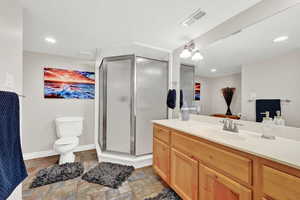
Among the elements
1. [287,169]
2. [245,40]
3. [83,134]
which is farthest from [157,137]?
[83,134]

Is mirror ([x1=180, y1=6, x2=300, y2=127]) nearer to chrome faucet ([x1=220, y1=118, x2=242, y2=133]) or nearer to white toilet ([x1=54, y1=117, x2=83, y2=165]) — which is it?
chrome faucet ([x1=220, y1=118, x2=242, y2=133])

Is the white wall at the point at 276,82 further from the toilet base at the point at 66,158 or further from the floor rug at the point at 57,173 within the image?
the toilet base at the point at 66,158

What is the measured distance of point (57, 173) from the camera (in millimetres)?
1972

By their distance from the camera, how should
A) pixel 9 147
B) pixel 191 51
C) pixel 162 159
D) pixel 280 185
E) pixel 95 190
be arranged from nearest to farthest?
pixel 280 185 < pixel 9 147 < pixel 95 190 < pixel 162 159 < pixel 191 51

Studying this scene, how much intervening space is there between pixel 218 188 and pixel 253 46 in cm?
149

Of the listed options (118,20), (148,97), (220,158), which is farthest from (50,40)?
(220,158)

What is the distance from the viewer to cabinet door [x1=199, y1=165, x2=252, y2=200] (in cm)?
87

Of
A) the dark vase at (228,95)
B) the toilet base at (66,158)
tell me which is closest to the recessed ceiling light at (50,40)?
the toilet base at (66,158)

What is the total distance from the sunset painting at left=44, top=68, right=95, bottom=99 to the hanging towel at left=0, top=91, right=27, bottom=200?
204 cm

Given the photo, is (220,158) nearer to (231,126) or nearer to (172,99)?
(231,126)

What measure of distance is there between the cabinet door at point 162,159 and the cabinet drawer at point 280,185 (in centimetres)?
102

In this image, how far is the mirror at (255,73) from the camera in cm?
114

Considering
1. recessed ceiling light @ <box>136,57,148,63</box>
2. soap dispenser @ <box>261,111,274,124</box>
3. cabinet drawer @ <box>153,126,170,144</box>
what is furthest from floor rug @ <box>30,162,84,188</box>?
soap dispenser @ <box>261,111,274,124</box>

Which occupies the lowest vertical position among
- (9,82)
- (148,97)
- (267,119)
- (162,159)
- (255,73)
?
(162,159)
